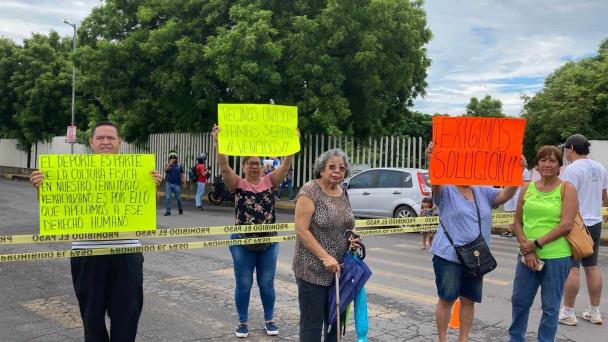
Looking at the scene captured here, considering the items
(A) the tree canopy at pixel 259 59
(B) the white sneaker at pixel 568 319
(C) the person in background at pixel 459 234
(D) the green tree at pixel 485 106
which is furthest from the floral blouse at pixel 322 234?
(D) the green tree at pixel 485 106

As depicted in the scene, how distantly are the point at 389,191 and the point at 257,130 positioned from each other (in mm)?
8533

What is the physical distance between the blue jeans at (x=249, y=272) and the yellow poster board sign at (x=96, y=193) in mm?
1246

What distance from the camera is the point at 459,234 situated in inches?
173

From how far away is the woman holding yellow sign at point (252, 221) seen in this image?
513cm

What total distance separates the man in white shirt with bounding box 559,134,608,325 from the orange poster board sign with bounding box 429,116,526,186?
128 cm

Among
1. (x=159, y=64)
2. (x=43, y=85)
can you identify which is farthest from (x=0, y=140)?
(x=159, y=64)

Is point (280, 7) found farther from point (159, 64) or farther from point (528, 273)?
point (528, 273)

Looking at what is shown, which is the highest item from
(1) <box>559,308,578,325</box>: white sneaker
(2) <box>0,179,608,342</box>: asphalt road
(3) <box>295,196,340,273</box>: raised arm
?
(3) <box>295,196,340,273</box>: raised arm

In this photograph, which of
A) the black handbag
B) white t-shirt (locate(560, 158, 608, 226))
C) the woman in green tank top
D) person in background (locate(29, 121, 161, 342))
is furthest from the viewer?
white t-shirt (locate(560, 158, 608, 226))

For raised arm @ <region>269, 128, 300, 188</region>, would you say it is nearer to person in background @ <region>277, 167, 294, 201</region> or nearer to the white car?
the white car

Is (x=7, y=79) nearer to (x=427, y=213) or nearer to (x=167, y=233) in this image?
(x=427, y=213)

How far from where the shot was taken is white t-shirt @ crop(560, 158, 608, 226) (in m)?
5.58

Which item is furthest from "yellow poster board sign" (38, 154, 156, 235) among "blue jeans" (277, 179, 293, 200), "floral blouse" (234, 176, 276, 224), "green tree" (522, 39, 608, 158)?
"green tree" (522, 39, 608, 158)

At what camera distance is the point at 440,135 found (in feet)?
15.3
